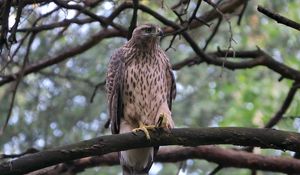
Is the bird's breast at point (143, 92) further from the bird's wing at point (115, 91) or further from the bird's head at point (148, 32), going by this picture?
the bird's head at point (148, 32)

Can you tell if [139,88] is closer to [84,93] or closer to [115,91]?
[115,91]

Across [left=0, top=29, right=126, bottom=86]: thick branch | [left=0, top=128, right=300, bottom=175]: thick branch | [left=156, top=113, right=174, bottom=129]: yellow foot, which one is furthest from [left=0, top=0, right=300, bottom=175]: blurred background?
[left=0, top=128, right=300, bottom=175]: thick branch

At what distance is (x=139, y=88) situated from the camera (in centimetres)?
525

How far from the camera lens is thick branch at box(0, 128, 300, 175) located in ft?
12.1

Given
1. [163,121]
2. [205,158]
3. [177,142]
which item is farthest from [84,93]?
[177,142]

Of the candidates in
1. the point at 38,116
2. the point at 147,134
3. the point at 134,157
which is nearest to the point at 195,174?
the point at 38,116

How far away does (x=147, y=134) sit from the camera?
411 centimetres

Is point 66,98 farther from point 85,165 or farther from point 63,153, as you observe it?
point 63,153

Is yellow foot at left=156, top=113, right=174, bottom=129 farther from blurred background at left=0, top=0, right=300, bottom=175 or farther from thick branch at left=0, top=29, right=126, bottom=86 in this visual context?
blurred background at left=0, top=0, right=300, bottom=175

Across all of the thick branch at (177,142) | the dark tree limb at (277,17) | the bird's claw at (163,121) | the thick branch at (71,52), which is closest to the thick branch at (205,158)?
the thick branch at (71,52)

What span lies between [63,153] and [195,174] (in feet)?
20.6

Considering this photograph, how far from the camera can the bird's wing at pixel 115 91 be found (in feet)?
17.3

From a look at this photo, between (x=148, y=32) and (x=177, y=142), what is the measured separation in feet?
5.72

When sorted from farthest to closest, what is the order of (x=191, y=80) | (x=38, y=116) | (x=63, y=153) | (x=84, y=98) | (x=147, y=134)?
1. (x=191, y=80)
2. (x=84, y=98)
3. (x=38, y=116)
4. (x=147, y=134)
5. (x=63, y=153)
